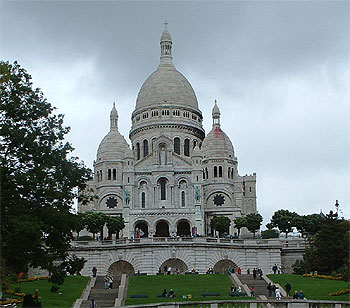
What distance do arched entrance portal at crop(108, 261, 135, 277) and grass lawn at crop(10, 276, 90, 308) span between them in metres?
9.03

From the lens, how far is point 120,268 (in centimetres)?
7212

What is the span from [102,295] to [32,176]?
2029cm

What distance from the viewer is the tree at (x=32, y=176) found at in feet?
120

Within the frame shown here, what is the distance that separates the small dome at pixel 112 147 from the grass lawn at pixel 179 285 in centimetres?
5211

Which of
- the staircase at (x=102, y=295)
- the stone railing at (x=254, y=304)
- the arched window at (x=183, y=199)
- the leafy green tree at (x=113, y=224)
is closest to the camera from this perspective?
the stone railing at (x=254, y=304)

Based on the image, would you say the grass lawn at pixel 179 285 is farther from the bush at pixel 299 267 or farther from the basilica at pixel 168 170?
the basilica at pixel 168 170

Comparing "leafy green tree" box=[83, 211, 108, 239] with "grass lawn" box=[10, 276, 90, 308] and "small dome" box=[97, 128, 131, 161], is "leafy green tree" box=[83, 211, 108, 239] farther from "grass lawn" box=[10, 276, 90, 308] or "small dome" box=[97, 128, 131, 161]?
"small dome" box=[97, 128, 131, 161]

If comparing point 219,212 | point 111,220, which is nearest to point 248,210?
point 219,212

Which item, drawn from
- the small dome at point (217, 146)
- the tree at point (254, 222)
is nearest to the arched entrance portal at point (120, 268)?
the tree at point (254, 222)

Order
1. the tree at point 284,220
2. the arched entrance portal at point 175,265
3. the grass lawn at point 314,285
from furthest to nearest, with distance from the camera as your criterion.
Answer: the tree at point 284,220
the arched entrance portal at point 175,265
the grass lawn at point 314,285

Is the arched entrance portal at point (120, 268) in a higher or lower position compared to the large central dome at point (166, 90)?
lower

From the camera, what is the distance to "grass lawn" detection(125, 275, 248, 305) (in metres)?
52.1

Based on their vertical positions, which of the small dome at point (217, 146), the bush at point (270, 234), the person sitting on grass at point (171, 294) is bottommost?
the person sitting on grass at point (171, 294)

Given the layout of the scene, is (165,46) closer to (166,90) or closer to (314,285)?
(166,90)
